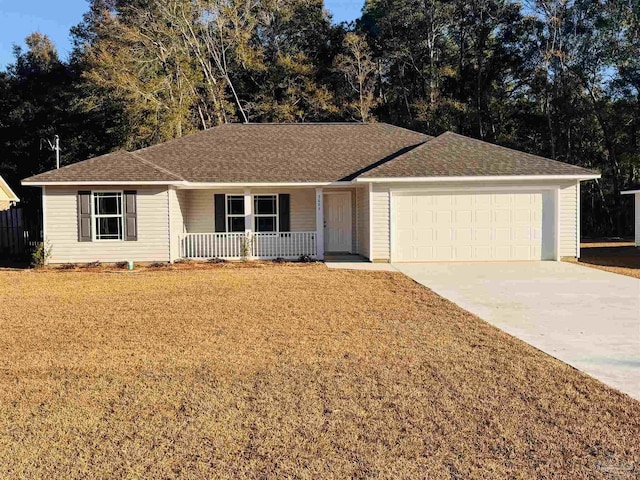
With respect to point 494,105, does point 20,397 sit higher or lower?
lower

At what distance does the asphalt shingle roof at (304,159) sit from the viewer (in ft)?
48.6

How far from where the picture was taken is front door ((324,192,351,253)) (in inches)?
706

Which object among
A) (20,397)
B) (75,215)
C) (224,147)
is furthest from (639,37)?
(20,397)

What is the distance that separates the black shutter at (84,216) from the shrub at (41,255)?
908 mm

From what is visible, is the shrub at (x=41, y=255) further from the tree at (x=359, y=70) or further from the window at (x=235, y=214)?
the tree at (x=359, y=70)

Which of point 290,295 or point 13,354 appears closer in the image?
point 13,354

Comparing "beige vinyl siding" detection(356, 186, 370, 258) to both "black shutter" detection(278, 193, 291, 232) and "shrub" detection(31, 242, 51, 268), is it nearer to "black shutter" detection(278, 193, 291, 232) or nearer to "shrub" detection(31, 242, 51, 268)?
"black shutter" detection(278, 193, 291, 232)

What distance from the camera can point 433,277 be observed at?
1195cm

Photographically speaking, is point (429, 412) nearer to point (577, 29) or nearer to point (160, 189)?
point (160, 189)

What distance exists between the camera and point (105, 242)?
1510cm

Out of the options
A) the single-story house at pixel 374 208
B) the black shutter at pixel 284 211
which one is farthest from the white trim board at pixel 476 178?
the black shutter at pixel 284 211

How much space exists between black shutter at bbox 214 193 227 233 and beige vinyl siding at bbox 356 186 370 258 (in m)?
4.42

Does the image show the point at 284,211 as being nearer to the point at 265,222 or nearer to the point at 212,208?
the point at 265,222

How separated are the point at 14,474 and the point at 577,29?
33.7 metres
